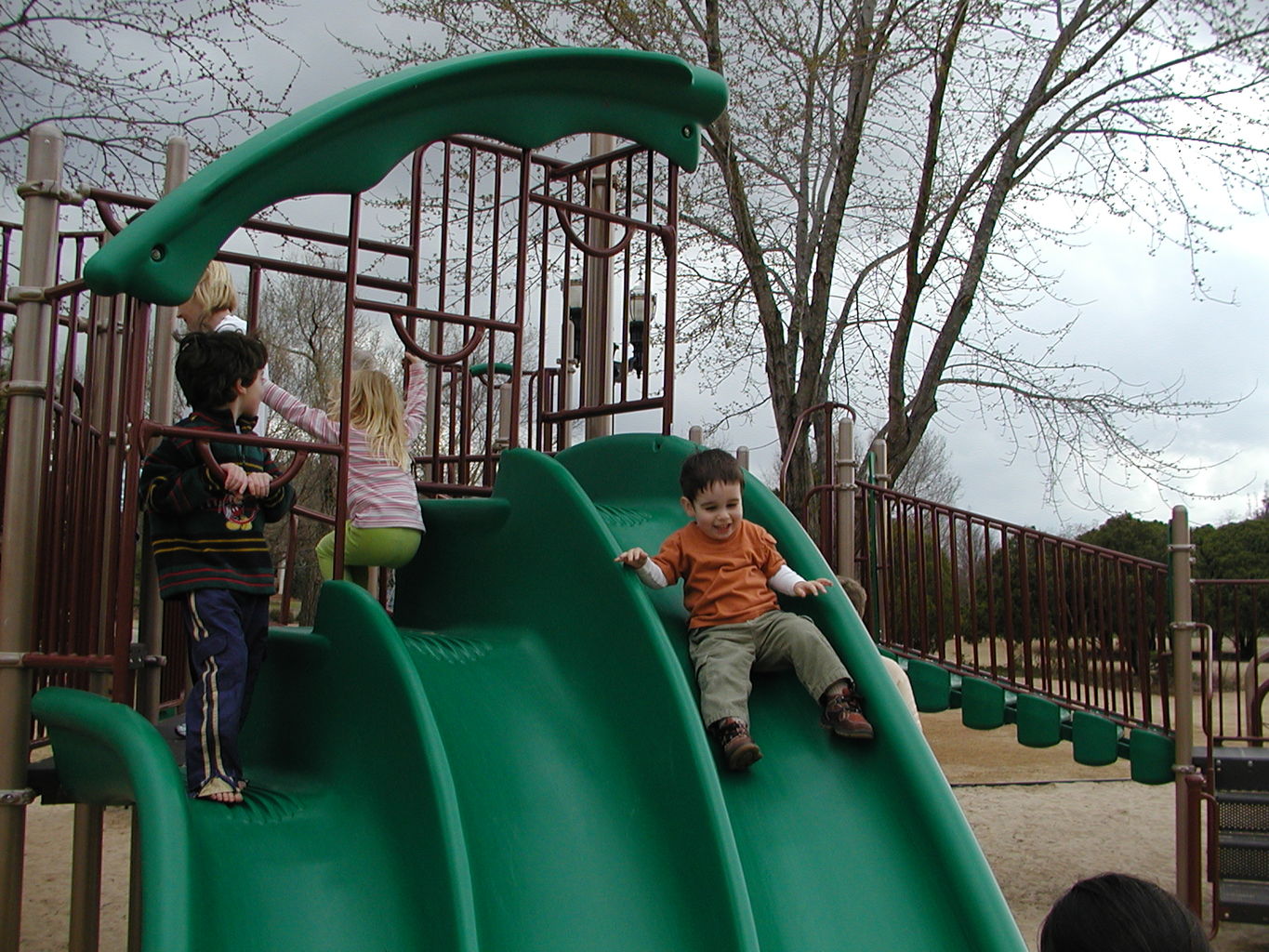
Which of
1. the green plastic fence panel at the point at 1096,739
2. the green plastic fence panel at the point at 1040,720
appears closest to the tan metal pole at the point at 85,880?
the green plastic fence panel at the point at 1040,720

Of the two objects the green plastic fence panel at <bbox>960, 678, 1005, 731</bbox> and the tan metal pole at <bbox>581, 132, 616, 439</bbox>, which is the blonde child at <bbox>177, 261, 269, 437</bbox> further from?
the green plastic fence panel at <bbox>960, 678, 1005, 731</bbox>

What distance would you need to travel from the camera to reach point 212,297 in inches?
145

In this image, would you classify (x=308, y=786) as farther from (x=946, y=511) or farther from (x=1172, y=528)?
(x=1172, y=528)

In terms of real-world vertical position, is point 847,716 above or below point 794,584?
below

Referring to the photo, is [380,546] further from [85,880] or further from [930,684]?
[930,684]

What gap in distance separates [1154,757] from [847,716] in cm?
514

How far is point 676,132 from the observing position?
3.89 metres

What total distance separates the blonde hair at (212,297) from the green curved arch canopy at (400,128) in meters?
1.00

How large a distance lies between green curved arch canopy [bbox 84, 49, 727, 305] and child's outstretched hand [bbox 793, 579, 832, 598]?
159 cm

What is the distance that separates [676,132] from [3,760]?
306 cm

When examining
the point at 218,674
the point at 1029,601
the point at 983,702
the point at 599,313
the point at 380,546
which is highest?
the point at 599,313

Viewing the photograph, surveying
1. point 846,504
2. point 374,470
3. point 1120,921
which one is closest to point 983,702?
point 846,504

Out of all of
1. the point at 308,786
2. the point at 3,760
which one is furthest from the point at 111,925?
the point at 308,786

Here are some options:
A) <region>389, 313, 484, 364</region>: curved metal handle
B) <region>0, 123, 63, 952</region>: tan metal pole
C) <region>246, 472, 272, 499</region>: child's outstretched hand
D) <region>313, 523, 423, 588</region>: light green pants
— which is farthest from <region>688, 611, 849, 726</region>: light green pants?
<region>0, 123, 63, 952</region>: tan metal pole
